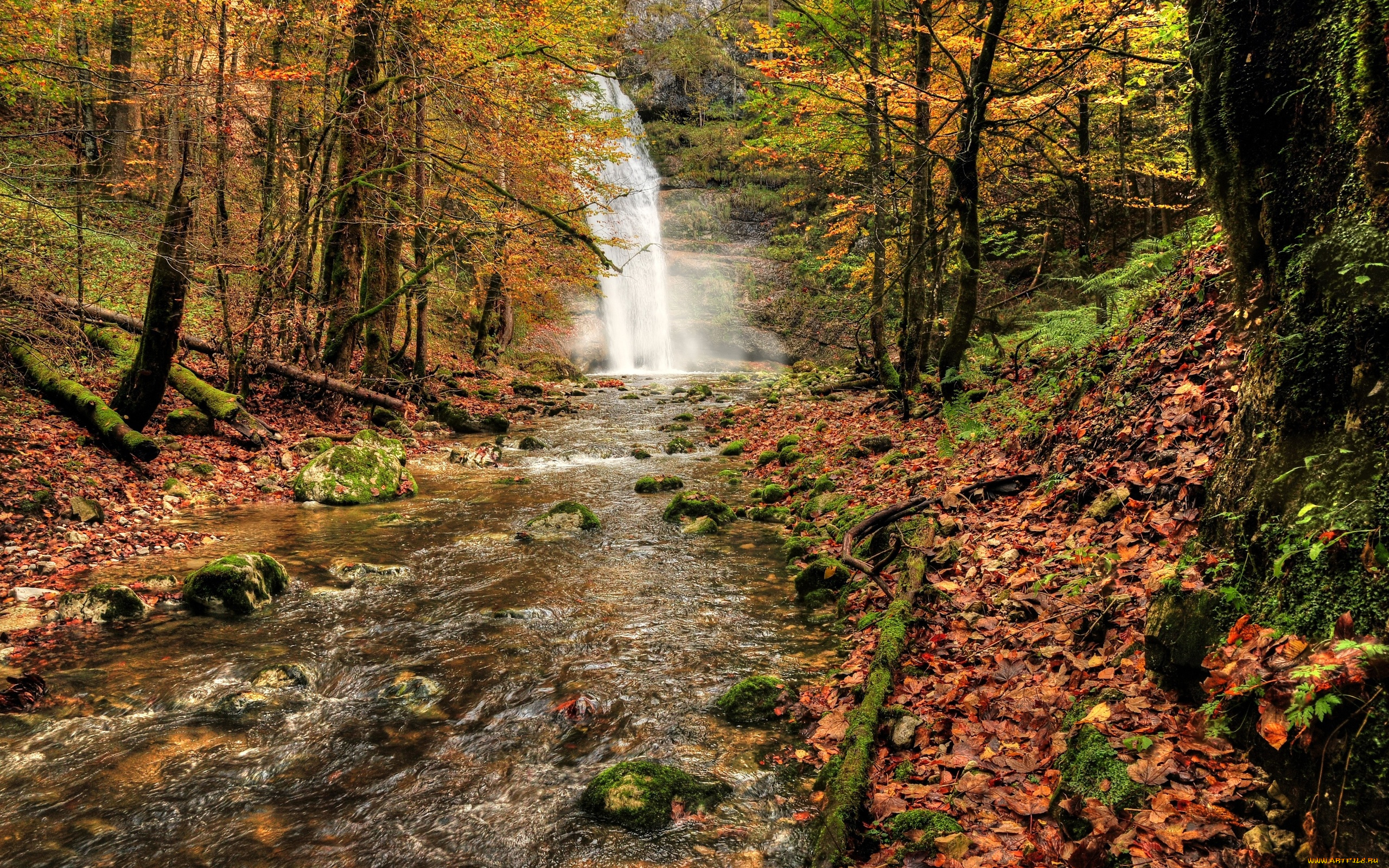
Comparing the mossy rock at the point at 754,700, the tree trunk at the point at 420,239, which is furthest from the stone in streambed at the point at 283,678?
the tree trunk at the point at 420,239

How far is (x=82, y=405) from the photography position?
8.24 metres

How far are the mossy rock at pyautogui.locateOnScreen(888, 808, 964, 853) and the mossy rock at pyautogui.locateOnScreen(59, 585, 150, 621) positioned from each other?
576 centimetres

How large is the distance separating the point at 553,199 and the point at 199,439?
35.5ft

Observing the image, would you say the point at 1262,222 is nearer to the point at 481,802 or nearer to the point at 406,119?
the point at 481,802

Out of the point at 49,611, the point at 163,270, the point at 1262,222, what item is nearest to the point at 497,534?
the point at 49,611

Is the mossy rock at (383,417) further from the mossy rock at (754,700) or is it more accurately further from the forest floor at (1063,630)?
the mossy rock at (754,700)

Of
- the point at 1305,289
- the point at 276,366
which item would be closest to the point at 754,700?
the point at 1305,289

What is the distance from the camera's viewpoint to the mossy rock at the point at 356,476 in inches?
354

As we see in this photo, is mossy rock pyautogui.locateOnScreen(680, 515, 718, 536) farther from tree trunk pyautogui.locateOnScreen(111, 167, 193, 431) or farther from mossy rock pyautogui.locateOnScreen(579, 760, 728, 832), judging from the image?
tree trunk pyautogui.locateOnScreen(111, 167, 193, 431)

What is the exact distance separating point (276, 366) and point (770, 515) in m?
9.07

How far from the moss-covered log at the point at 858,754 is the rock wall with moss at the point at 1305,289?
1789 mm

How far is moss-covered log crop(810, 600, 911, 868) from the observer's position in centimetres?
292

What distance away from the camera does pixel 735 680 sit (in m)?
4.73

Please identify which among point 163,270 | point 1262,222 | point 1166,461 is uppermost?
point 163,270
